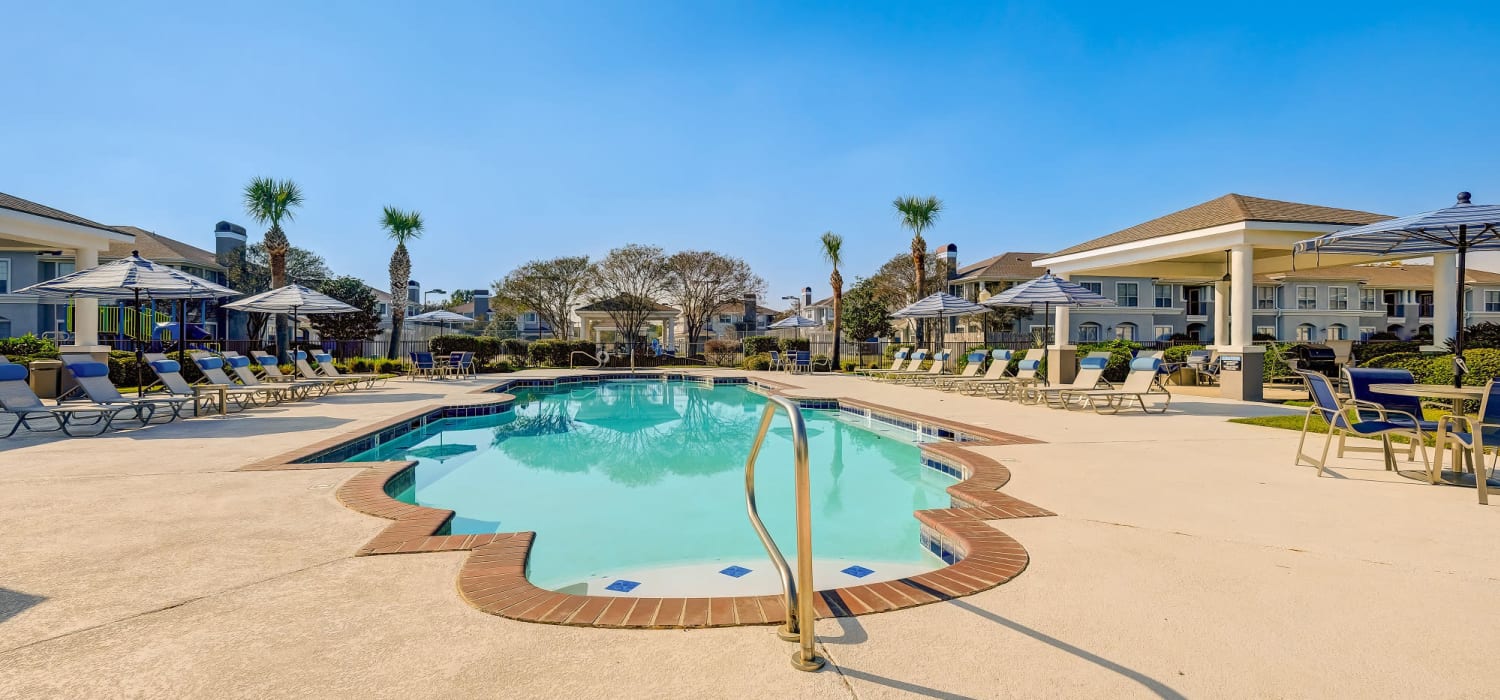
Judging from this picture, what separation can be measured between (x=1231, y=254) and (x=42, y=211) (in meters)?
23.7

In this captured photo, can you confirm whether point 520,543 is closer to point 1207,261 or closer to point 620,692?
point 620,692

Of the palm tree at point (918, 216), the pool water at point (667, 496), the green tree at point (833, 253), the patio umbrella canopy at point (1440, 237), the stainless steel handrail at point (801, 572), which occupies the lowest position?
the pool water at point (667, 496)

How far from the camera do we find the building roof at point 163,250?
27.4m

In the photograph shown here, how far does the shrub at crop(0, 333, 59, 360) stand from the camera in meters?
12.6

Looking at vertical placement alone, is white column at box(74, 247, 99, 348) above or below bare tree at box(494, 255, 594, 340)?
below

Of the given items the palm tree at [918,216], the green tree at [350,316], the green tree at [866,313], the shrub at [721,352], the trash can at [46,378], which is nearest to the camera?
the trash can at [46,378]

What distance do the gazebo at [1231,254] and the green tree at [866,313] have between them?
22862 millimetres

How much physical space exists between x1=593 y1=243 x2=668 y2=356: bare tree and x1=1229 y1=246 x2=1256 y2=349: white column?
2332 cm

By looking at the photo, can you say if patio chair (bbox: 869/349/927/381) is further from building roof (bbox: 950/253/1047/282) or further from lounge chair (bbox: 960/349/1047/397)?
building roof (bbox: 950/253/1047/282)

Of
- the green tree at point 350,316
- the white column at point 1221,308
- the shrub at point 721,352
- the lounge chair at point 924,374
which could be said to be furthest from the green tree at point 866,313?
the green tree at point 350,316

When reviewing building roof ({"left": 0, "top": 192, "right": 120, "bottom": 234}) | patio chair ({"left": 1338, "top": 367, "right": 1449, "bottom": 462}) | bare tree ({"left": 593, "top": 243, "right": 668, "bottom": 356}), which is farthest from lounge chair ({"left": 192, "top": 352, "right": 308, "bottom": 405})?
bare tree ({"left": 593, "top": 243, "right": 668, "bottom": 356})

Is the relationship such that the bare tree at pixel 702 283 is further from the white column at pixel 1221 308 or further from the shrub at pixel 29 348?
the shrub at pixel 29 348

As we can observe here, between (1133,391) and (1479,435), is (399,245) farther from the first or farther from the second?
(1479,435)

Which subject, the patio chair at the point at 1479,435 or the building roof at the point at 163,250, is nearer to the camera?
the patio chair at the point at 1479,435
